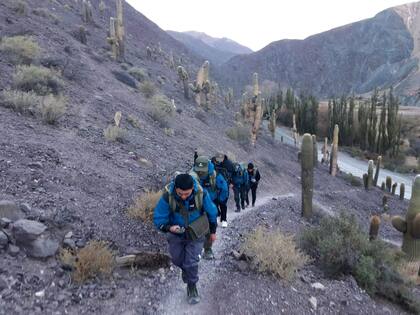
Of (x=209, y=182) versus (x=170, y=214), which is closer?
(x=170, y=214)

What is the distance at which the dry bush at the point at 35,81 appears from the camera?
12.4 meters

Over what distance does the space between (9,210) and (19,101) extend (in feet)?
18.5

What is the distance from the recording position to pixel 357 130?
40.6m

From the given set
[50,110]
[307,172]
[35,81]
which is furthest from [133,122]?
[307,172]

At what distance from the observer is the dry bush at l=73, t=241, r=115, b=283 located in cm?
543

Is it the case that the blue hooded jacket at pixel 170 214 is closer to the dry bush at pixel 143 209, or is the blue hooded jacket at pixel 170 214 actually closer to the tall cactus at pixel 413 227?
the dry bush at pixel 143 209

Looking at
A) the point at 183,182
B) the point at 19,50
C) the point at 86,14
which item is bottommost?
the point at 183,182

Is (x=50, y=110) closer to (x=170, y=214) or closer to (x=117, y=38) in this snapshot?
(x=170, y=214)

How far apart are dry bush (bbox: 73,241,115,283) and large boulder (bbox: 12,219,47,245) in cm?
62

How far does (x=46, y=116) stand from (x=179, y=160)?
4547 millimetres

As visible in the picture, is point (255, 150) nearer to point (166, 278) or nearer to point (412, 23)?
point (166, 278)

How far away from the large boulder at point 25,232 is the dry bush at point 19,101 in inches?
231

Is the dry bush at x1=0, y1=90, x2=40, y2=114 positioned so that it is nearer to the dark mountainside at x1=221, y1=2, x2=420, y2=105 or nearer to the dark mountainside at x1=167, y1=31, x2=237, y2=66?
the dark mountainside at x1=221, y1=2, x2=420, y2=105

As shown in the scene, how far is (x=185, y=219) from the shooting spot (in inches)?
197
